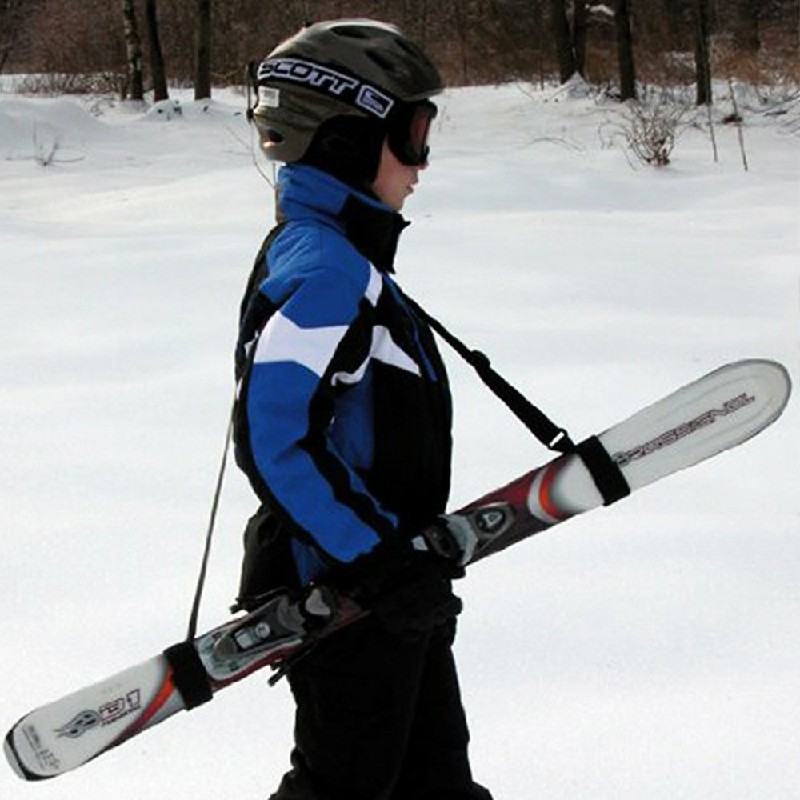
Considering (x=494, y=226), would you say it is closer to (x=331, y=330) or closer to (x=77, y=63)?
(x=331, y=330)

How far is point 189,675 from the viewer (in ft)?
5.54

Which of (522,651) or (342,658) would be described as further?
(522,651)

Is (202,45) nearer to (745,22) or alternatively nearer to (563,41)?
(563,41)

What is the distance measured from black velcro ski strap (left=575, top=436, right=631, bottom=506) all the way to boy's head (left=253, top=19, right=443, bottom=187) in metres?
0.48

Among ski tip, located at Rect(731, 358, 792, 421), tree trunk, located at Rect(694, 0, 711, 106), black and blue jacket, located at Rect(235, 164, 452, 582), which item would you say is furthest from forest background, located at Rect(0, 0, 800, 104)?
black and blue jacket, located at Rect(235, 164, 452, 582)

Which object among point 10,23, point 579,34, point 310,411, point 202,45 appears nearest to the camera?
point 310,411

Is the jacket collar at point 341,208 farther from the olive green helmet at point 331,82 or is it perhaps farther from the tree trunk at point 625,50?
the tree trunk at point 625,50

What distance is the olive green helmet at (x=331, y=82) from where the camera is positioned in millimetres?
1669

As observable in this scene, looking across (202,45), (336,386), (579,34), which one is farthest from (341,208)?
(579,34)

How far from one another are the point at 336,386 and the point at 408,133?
0.38 metres

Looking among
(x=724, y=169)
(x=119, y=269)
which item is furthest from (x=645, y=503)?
(x=724, y=169)

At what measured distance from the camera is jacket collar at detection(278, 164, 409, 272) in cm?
166

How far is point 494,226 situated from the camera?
311 inches

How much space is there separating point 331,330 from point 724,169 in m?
9.88
